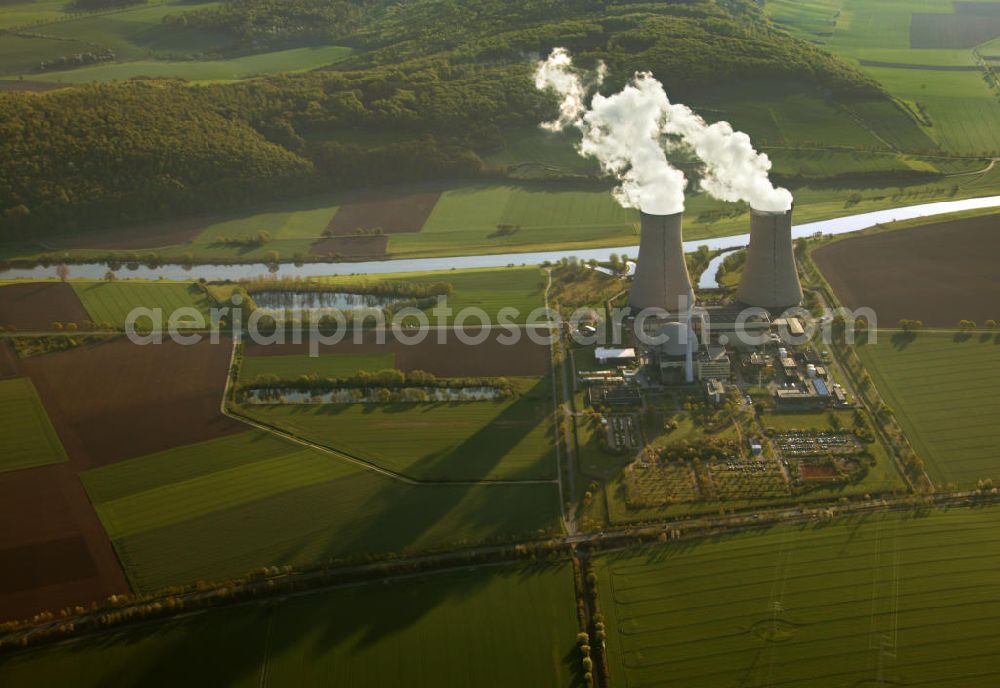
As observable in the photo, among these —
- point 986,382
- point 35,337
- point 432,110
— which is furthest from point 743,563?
point 432,110

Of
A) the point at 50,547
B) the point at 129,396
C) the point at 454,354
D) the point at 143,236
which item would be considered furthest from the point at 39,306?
the point at 454,354

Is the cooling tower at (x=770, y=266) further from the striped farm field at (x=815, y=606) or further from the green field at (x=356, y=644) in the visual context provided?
the green field at (x=356, y=644)

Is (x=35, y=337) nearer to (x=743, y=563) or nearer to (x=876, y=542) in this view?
(x=743, y=563)

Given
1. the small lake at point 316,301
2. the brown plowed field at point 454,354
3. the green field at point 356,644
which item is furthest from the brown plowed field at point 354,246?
the green field at point 356,644

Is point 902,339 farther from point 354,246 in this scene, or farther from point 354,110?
point 354,110

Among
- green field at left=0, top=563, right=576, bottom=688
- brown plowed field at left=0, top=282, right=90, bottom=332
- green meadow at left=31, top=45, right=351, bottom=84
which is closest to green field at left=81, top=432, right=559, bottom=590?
green field at left=0, top=563, right=576, bottom=688

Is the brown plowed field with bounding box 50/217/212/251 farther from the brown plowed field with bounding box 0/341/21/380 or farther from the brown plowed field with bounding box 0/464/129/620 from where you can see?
the brown plowed field with bounding box 0/464/129/620
